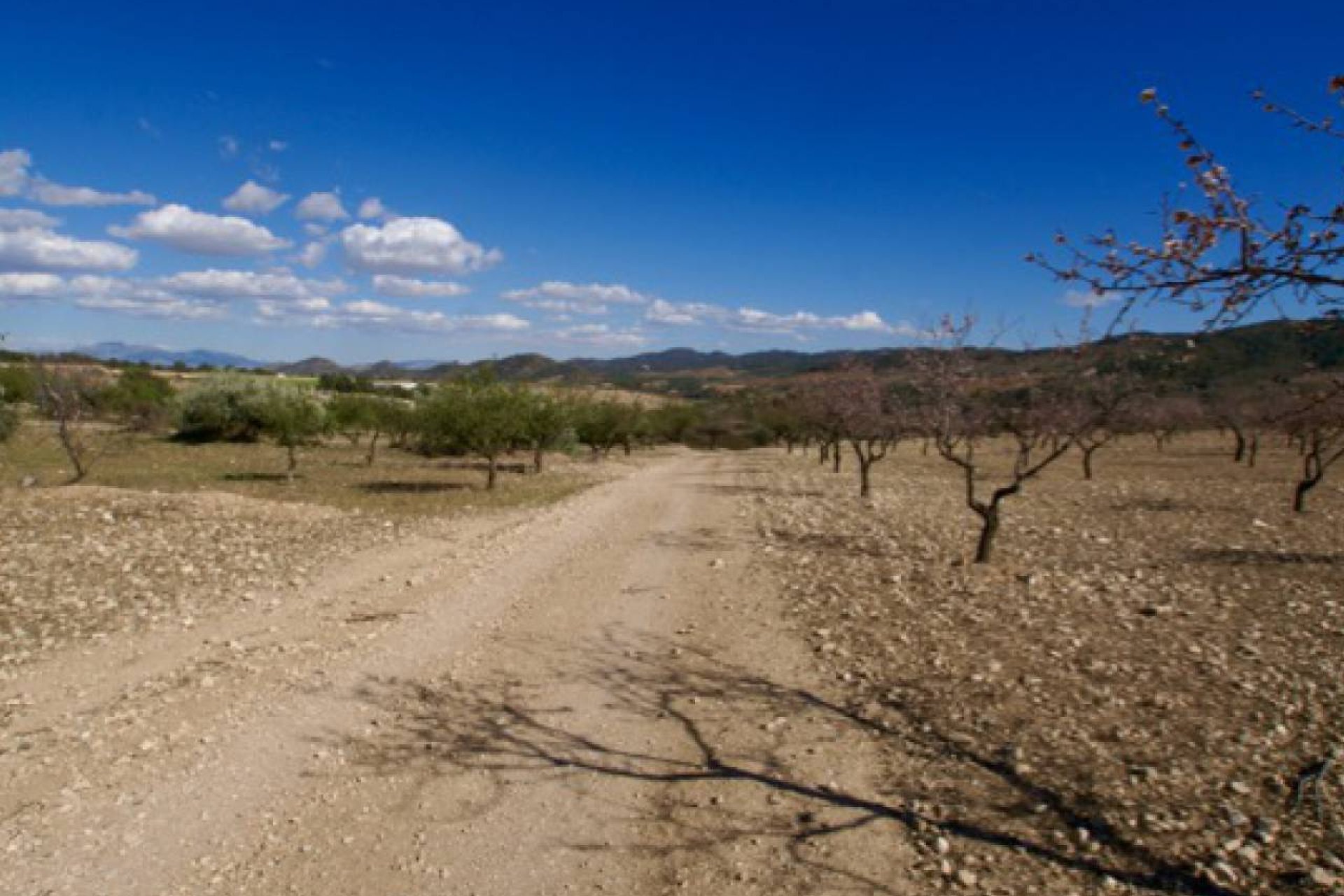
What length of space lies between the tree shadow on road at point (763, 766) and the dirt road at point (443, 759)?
0.03 m

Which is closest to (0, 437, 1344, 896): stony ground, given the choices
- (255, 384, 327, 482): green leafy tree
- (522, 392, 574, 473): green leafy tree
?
(255, 384, 327, 482): green leafy tree

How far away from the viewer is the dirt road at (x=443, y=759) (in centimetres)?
529

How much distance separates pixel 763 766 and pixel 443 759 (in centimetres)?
281

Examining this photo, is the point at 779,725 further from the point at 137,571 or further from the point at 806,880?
the point at 137,571

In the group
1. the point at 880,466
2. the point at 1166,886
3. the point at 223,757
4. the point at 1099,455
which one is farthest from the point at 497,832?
the point at 1099,455

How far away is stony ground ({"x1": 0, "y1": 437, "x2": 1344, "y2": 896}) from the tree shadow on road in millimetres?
32

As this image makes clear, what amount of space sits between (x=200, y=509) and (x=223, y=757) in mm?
15678

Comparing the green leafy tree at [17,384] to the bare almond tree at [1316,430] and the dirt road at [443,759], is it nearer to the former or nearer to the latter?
the dirt road at [443,759]

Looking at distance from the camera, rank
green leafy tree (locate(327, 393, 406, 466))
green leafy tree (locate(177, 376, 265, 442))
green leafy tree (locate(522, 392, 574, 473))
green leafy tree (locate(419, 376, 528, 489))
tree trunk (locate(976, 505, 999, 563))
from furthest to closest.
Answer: green leafy tree (locate(177, 376, 265, 442)) < green leafy tree (locate(327, 393, 406, 466)) < green leafy tree (locate(522, 392, 574, 473)) < green leafy tree (locate(419, 376, 528, 489)) < tree trunk (locate(976, 505, 999, 563))

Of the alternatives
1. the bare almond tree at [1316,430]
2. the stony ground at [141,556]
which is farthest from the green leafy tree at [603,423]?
the bare almond tree at [1316,430]

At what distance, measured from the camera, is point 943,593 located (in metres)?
12.7

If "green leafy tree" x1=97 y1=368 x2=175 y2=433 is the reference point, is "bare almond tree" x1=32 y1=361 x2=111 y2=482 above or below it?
above

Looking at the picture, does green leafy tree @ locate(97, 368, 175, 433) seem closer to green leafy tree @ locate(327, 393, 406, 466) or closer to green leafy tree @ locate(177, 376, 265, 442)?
green leafy tree @ locate(177, 376, 265, 442)

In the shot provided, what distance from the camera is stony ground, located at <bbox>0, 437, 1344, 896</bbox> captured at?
532 centimetres
